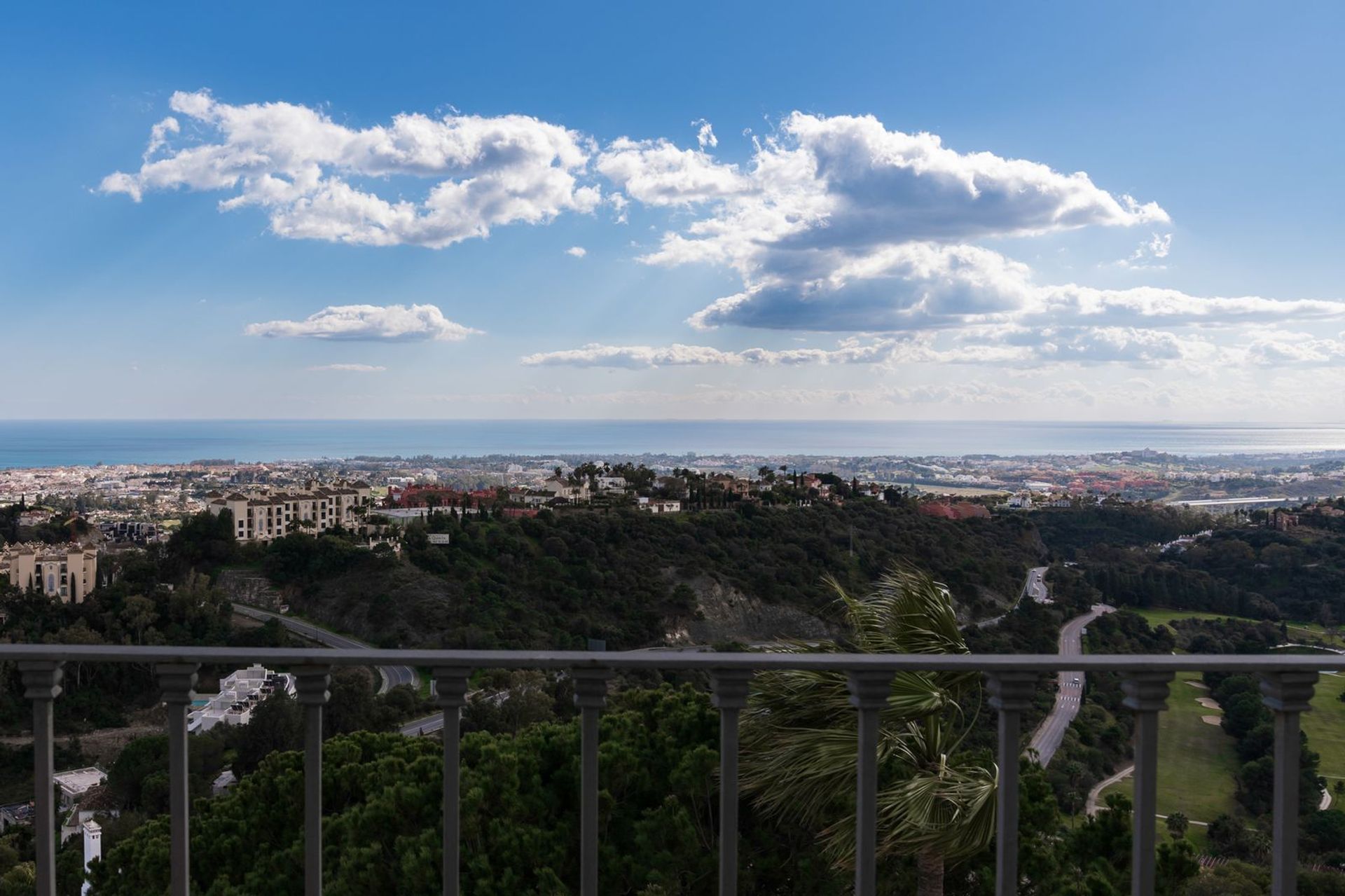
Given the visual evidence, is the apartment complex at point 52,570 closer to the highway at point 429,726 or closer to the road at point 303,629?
the road at point 303,629

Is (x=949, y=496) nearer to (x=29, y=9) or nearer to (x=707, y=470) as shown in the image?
(x=707, y=470)

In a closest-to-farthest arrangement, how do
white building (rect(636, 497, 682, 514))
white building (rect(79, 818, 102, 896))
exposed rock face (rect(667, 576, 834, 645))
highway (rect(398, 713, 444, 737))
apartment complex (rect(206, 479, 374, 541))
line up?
highway (rect(398, 713, 444, 737)), white building (rect(79, 818, 102, 896)), exposed rock face (rect(667, 576, 834, 645)), apartment complex (rect(206, 479, 374, 541)), white building (rect(636, 497, 682, 514))

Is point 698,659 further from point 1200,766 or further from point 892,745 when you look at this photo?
point 1200,766

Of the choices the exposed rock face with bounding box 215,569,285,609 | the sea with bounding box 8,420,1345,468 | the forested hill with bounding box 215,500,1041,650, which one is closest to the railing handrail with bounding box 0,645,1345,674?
the forested hill with bounding box 215,500,1041,650

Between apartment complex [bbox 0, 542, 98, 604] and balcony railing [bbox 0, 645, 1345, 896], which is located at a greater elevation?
balcony railing [bbox 0, 645, 1345, 896]

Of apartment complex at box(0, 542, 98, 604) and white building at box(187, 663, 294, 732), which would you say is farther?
apartment complex at box(0, 542, 98, 604)

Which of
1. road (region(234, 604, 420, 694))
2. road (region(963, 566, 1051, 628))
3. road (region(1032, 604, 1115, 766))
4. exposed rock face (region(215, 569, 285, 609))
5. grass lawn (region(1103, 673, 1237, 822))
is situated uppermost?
grass lawn (region(1103, 673, 1237, 822))

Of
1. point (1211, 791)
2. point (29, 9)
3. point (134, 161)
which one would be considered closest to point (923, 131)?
point (29, 9)

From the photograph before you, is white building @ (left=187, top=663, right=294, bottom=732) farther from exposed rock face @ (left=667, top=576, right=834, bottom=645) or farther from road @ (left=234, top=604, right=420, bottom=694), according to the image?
road @ (left=234, top=604, right=420, bottom=694)

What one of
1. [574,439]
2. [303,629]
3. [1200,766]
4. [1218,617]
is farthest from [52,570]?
[574,439]
